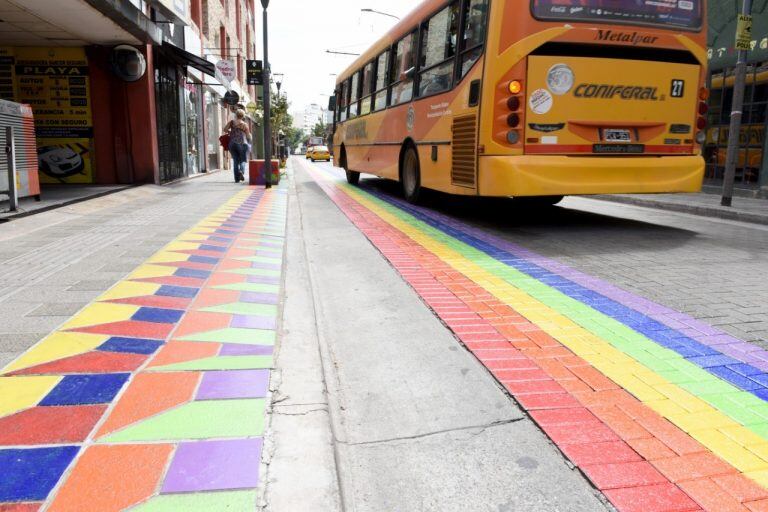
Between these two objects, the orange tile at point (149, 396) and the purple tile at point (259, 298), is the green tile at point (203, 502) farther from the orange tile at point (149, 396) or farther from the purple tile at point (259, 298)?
the purple tile at point (259, 298)

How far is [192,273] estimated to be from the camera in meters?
4.80

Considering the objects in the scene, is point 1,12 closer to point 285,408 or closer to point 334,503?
point 285,408

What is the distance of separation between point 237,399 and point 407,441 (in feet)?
2.59

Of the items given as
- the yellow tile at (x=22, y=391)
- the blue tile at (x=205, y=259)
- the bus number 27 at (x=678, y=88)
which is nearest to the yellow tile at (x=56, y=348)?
the yellow tile at (x=22, y=391)

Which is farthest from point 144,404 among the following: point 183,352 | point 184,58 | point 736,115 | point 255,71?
point 184,58

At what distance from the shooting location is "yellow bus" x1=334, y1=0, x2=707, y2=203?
662 centimetres

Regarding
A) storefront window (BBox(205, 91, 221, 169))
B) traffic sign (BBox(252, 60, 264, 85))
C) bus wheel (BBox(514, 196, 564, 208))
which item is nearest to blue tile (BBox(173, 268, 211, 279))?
bus wheel (BBox(514, 196, 564, 208))

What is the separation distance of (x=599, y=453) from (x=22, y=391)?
8.00 ft

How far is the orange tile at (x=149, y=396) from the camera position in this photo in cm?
233

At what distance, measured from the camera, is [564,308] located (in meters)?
3.99

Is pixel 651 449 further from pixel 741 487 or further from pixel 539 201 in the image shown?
pixel 539 201

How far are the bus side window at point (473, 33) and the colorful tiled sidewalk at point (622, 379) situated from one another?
3321 millimetres

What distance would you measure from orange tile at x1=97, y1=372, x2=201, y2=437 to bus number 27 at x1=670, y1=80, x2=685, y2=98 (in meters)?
6.69

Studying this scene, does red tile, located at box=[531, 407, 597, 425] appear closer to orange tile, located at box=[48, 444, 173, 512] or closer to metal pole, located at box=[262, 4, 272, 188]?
orange tile, located at box=[48, 444, 173, 512]
